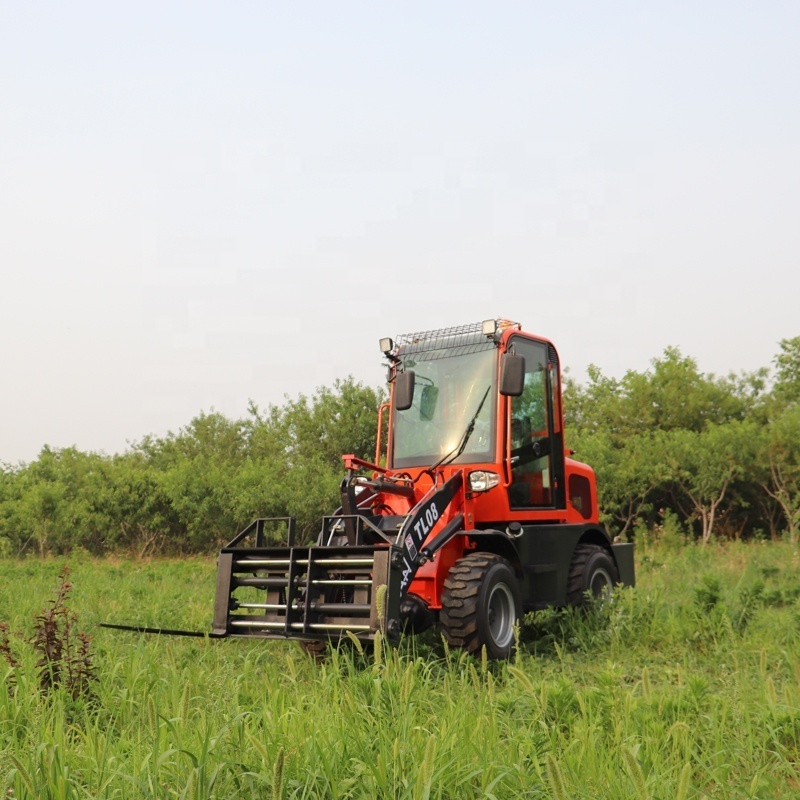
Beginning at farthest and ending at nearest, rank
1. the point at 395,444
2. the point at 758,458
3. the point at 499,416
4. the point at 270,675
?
the point at 758,458
the point at 395,444
the point at 499,416
the point at 270,675

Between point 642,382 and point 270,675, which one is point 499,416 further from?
point 642,382

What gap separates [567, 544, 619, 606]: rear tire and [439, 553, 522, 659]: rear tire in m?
1.45

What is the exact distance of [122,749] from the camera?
147 inches

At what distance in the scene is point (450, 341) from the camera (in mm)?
8789

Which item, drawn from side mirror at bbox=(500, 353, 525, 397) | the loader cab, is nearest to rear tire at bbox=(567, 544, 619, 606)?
the loader cab

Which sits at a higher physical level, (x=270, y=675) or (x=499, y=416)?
(x=499, y=416)

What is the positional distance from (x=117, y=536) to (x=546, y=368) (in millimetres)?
16543

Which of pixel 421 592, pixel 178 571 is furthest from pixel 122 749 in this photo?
pixel 178 571

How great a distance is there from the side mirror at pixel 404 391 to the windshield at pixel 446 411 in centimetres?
61

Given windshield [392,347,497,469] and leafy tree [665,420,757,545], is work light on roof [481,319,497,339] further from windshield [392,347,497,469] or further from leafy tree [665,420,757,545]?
leafy tree [665,420,757,545]

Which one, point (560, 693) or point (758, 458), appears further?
point (758, 458)

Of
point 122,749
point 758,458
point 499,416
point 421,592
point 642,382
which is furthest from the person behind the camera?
point 642,382

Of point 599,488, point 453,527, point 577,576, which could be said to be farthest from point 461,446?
point 599,488

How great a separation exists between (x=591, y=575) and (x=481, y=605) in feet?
7.71
